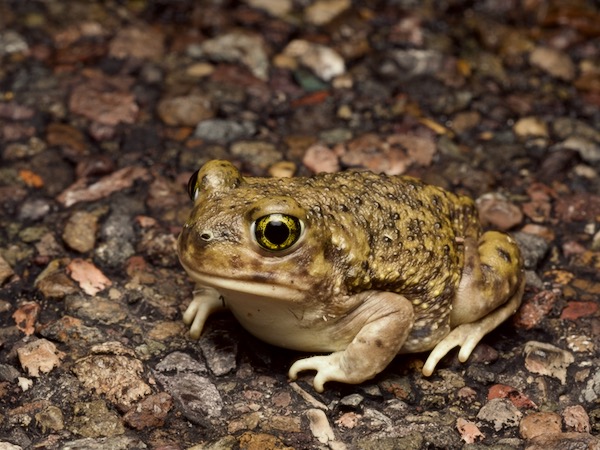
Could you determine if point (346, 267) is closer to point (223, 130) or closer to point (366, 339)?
point (366, 339)

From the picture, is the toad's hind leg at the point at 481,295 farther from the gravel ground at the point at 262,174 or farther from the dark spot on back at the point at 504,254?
the gravel ground at the point at 262,174

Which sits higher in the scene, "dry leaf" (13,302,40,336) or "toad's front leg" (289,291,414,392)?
"toad's front leg" (289,291,414,392)

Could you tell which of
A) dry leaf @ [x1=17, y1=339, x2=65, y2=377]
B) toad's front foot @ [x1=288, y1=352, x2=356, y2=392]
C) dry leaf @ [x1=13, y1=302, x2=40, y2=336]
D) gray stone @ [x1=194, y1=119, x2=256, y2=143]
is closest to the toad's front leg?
toad's front foot @ [x1=288, y1=352, x2=356, y2=392]

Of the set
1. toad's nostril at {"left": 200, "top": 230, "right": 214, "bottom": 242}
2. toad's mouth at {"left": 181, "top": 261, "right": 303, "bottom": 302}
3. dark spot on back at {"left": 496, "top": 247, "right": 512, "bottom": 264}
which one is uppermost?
toad's nostril at {"left": 200, "top": 230, "right": 214, "bottom": 242}

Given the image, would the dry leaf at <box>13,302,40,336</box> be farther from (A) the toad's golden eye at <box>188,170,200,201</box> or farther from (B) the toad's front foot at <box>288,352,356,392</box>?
(B) the toad's front foot at <box>288,352,356,392</box>

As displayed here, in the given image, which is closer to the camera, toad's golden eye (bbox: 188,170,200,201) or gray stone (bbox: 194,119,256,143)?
toad's golden eye (bbox: 188,170,200,201)

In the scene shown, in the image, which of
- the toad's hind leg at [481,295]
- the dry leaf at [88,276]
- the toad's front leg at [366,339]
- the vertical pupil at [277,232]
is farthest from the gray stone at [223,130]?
the vertical pupil at [277,232]

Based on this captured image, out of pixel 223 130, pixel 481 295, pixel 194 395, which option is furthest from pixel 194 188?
pixel 223 130
